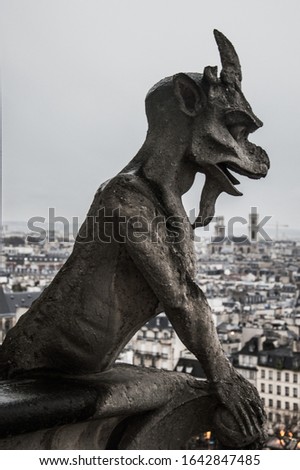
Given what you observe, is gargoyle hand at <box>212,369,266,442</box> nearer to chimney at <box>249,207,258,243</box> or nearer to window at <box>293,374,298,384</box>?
chimney at <box>249,207,258,243</box>

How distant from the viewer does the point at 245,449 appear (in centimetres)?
151

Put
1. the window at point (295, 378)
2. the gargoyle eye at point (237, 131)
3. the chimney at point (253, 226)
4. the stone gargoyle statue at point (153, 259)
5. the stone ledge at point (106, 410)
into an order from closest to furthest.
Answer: the stone ledge at point (106, 410) → the stone gargoyle statue at point (153, 259) → the gargoyle eye at point (237, 131) → the chimney at point (253, 226) → the window at point (295, 378)

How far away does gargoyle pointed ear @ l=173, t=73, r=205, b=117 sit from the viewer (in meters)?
1.52

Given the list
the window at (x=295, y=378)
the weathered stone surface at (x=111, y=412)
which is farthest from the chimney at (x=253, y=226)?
the window at (x=295, y=378)

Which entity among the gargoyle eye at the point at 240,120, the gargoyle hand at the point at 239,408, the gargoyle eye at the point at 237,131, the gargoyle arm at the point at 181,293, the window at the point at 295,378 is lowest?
the window at the point at 295,378

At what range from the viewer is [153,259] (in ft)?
4.65

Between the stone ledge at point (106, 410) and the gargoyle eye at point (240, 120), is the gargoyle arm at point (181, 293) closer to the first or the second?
the stone ledge at point (106, 410)

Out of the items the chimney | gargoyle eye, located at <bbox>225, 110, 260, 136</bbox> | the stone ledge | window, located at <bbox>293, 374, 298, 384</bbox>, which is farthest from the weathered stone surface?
window, located at <bbox>293, 374, 298, 384</bbox>

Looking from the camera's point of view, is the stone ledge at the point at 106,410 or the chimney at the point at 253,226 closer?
the stone ledge at the point at 106,410

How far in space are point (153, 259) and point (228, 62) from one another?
386 millimetres

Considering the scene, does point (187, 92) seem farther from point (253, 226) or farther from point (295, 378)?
point (295, 378)

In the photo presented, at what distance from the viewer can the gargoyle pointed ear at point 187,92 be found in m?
1.52

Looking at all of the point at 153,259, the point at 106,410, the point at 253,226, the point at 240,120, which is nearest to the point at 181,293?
the point at 153,259
